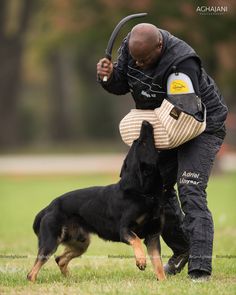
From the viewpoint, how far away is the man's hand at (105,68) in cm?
689

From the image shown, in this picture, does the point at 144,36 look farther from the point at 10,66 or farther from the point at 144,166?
the point at 10,66

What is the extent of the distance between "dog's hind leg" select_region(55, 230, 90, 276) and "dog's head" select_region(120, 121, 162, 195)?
2.96 feet

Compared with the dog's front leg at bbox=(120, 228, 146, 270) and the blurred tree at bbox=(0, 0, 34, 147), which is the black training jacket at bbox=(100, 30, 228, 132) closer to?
the dog's front leg at bbox=(120, 228, 146, 270)

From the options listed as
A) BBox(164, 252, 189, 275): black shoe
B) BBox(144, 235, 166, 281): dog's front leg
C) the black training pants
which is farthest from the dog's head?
BBox(164, 252, 189, 275): black shoe

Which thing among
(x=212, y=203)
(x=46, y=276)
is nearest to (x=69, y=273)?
(x=46, y=276)

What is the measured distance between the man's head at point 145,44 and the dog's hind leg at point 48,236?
1734 mm

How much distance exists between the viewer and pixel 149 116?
6875 millimetres

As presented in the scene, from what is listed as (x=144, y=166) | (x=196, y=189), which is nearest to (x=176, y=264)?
(x=196, y=189)

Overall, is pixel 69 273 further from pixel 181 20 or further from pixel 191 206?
pixel 181 20

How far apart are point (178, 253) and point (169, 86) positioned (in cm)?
180

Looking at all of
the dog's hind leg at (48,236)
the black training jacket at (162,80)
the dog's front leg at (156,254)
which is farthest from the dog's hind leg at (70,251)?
the black training jacket at (162,80)

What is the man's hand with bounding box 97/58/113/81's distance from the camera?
271 inches

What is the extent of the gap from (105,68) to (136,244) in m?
1.59

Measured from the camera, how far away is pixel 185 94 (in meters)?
6.52
